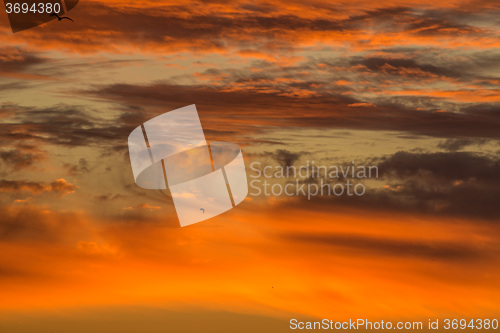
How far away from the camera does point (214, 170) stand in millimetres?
47875

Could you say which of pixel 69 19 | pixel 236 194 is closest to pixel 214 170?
pixel 236 194

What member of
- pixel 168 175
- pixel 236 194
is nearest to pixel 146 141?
pixel 168 175

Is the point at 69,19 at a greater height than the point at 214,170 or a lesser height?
greater

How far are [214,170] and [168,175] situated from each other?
130 inches

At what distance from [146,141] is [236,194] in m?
7.78

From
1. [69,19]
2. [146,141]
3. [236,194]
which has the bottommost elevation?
[236,194]

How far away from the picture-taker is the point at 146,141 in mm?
49438

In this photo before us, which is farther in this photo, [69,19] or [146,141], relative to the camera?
[146,141]

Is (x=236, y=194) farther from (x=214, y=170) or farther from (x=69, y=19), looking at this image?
(x=69, y=19)

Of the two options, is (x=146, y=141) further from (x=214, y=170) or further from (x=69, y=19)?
(x=69, y=19)

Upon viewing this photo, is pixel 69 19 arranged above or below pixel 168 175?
above

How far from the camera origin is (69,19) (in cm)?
4472

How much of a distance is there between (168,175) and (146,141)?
360 cm

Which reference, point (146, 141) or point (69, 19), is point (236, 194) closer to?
point (146, 141)
